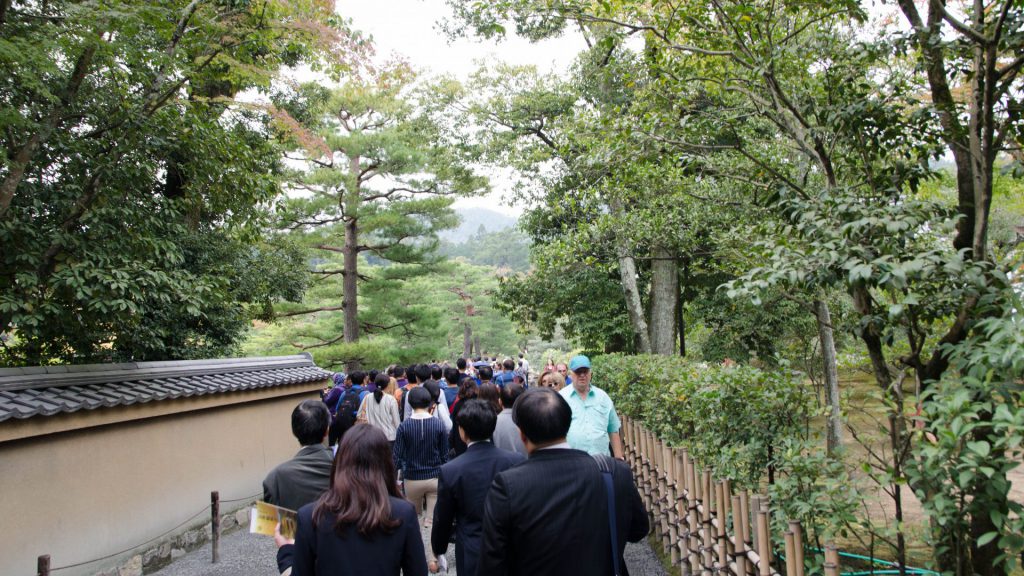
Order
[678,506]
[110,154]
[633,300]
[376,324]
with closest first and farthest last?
1. [678,506]
2. [110,154]
3. [633,300]
4. [376,324]

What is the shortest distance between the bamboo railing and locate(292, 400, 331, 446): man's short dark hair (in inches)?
90.6

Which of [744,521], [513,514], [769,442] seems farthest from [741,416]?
[513,514]

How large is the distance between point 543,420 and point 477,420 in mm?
1281

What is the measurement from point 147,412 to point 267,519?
15.0 ft

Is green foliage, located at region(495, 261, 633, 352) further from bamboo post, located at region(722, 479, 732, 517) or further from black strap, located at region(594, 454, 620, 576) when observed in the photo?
black strap, located at region(594, 454, 620, 576)

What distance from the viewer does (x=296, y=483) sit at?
11.3 feet

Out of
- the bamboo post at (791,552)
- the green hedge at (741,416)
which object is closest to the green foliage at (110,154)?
the green hedge at (741,416)

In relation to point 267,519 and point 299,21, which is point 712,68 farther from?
point 299,21

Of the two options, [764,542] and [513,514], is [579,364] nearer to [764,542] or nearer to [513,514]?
[764,542]

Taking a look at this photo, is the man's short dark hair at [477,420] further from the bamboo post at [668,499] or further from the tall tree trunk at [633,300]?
the tall tree trunk at [633,300]

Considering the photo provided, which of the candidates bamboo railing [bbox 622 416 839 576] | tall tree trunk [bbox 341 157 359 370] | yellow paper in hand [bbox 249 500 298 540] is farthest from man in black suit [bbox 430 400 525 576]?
tall tree trunk [bbox 341 157 359 370]

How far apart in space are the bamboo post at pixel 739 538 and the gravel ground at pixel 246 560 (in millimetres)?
2077

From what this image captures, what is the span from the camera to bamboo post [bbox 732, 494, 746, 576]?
11.4 feet

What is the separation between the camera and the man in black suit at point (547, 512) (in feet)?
7.89
